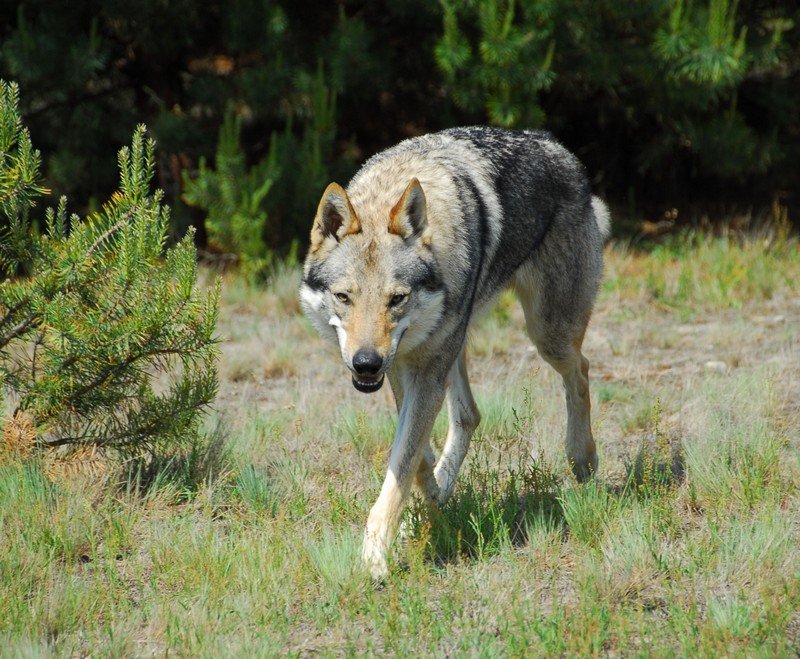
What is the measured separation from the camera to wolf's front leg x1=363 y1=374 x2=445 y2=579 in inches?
162

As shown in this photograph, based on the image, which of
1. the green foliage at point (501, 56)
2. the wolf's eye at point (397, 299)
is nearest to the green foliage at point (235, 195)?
the green foliage at point (501, 56)

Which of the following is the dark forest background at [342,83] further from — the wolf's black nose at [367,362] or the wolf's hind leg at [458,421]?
the wolf's black nose at [367,362]

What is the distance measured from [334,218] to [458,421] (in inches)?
62.7

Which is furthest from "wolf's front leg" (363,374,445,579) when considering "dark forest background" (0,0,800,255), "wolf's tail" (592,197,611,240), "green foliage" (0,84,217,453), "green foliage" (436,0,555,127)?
"green foliage" (436,0,555,127)

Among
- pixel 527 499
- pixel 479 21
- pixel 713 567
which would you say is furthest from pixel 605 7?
pixel 713 567

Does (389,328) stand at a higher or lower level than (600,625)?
higher

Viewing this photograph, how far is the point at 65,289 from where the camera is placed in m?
4.54

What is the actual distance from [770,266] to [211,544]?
6746 mm

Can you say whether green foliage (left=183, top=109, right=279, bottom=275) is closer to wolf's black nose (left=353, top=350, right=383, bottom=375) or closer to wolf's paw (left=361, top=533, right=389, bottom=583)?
wolf's black nose (left=353, top=350, right=383, bottom=375)

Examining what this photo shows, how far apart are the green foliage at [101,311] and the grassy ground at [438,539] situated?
0.32 m

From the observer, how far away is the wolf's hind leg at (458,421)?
5.35 meters

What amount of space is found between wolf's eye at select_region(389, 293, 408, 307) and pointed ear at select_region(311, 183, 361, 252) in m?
0.42

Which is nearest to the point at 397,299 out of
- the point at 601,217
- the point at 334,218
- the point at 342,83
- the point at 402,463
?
the point at 334,218

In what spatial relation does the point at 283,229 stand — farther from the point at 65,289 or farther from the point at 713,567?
the point at 713,567
